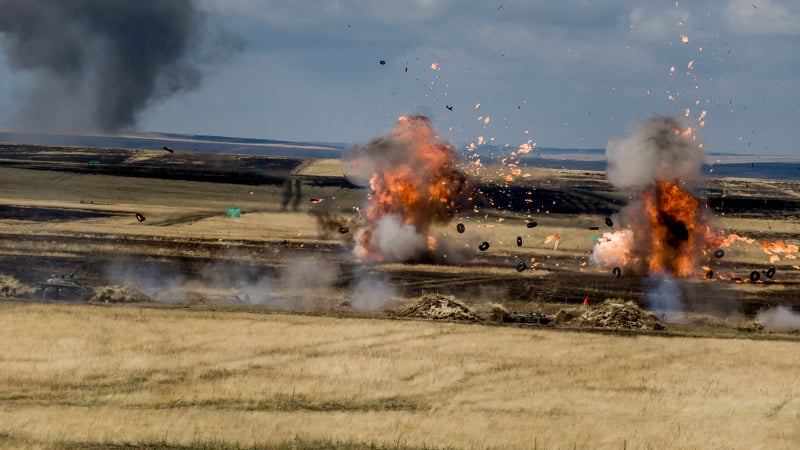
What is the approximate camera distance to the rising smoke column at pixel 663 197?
285ft

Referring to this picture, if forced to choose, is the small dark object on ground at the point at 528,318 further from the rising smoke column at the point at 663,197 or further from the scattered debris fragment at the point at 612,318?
the rising smoke column at the point at 663,197

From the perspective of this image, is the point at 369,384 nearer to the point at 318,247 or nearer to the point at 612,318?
the point at 612,318

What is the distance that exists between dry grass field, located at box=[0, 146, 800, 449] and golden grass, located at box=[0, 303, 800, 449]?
0.13 m

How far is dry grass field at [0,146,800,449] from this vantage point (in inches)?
1355

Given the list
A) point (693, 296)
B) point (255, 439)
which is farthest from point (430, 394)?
point (693, 296)

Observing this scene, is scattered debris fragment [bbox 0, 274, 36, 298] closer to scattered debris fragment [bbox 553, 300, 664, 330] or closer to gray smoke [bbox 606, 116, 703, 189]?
scattered debris fragment [bbox 553, 300, 664, 330]

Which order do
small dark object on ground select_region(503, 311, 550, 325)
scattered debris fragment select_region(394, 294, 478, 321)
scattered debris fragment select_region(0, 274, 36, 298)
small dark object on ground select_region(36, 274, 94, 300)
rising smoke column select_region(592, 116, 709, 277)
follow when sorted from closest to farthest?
scattered debris fragment select_region(394, 294, 478, 321)
small dark object on ground select_region(503, 311, 550, 325)
scattered debris fragment select_region(0, 274, 36, 298)
small dark object on ground select_region(36, 274, 94, 300)
rising smoke column select_region(592, 116, 709, 277)

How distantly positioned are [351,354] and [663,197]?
46.4 meters

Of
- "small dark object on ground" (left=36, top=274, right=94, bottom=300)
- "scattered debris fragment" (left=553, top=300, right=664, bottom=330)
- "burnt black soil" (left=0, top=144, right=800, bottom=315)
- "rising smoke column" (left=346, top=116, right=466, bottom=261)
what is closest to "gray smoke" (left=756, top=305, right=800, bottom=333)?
"burnt black soil" (left=0, top=144, right=800, bottom=315)

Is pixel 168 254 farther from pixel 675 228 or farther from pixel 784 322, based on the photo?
pixel 784 322

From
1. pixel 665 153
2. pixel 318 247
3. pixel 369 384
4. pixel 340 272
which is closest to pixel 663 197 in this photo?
pixel 665 153

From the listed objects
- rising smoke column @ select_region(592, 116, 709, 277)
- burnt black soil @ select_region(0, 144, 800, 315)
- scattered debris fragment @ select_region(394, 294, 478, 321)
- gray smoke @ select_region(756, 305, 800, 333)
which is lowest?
gray smoke @ select_region(756, 305, 800, 333)

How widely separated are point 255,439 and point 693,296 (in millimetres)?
51856

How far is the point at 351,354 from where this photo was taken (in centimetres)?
4788
